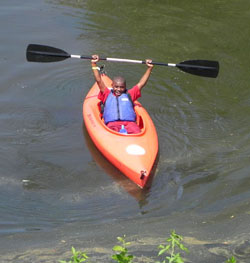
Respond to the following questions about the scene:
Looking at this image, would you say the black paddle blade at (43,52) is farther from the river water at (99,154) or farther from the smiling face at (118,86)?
the smiling face at (118,86)

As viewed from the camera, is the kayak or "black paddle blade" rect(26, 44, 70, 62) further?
"black paddle blade" rect(26, 44, 70, 62)

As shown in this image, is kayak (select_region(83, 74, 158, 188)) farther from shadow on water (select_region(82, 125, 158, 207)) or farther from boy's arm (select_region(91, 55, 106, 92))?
boy's arm (select_region(91, 55, 106, 92))

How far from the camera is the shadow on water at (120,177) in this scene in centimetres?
608

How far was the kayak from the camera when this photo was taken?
6.23 m

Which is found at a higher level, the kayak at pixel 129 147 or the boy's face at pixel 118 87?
the boy's face at pixel 118 87

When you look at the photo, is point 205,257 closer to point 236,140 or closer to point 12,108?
point 236,140

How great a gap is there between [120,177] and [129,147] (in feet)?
1.37

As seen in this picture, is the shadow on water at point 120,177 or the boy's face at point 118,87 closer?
the shadow on water at point 120,177

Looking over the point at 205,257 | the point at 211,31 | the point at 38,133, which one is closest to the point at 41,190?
the point at 38,133

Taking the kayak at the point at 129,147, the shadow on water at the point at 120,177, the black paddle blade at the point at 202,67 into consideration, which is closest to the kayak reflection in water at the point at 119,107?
the kayak at the point at 129,147

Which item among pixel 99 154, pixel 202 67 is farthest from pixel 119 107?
pixel 202 67

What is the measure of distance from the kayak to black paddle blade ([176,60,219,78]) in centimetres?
99

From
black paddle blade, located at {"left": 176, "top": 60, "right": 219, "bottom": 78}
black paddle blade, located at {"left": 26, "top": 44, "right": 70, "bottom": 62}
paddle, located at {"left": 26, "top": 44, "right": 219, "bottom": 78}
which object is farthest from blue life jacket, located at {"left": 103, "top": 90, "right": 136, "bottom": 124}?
black paddle blade, located at {"left": 26, "top": 44, "right": 70, "bottom": 62}

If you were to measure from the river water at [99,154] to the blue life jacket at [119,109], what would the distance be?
563mm
